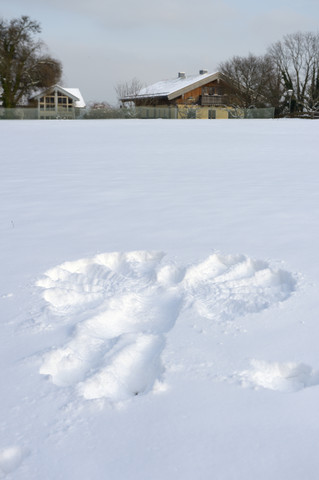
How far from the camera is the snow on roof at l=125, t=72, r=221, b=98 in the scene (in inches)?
1742

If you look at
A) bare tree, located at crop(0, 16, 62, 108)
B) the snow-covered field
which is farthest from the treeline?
the snow-covered field

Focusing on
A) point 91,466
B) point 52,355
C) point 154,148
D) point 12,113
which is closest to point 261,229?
point 52,355

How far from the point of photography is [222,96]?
155ft

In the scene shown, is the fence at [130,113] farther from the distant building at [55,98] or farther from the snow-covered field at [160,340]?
the snow-covered field at [160,340]

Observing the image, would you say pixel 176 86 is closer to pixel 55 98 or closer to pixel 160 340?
pixel 55 98

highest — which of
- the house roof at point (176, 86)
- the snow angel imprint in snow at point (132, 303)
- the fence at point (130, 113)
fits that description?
the house roof at point (176, 86)

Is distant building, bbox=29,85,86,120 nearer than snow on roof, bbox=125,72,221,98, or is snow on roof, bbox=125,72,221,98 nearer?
snow on roof, bbox=125,72,221,98

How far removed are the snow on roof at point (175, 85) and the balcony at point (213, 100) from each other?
1.95 metres

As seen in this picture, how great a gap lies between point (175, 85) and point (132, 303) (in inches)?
1831

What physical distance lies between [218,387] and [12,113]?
3309cm

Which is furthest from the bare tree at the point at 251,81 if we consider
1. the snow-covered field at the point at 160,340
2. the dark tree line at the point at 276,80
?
the snow-covered field at the point at 160,340

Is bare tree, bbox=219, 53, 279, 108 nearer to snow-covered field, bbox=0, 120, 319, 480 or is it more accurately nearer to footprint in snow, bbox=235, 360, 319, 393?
snow-covered field, bbox=0, 120, 319, 480

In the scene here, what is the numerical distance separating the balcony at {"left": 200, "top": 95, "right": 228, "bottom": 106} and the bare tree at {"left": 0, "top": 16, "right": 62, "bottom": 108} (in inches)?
564

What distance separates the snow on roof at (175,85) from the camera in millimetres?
44250
